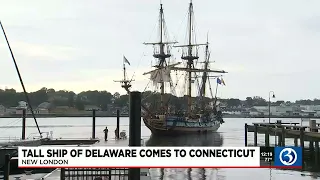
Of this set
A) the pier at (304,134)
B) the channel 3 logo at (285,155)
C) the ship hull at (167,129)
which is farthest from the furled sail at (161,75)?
the channel 3 logo at (285,155)

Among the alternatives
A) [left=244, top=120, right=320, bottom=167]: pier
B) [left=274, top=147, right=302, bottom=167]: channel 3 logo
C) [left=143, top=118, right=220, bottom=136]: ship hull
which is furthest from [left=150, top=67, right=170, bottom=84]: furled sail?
[left=274, top=147, right=302, bottom=167]: channel 3 logo

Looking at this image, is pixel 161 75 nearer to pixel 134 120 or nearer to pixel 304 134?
pixel 304 134

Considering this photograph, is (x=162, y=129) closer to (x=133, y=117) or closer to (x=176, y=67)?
(x=176, y=67)

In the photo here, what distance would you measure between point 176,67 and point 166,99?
25.6ft

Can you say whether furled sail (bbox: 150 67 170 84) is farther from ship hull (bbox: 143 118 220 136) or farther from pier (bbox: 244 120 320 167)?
pier (bbox: 244 120 320 167)

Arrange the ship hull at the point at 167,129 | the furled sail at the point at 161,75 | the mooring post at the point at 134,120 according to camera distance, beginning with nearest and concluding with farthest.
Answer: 1. the mooring post at the point at 134,120
2. the ship hull at the point at 167,129
3. the furled sail at the point at 161,75

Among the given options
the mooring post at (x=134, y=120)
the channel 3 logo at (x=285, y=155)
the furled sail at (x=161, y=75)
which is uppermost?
the furled sail at (x=161, y=75)

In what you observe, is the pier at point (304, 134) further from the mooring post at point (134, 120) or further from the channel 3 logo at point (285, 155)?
the mooring post at point (134, 120)

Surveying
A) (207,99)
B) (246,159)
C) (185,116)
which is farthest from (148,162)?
(207,99)

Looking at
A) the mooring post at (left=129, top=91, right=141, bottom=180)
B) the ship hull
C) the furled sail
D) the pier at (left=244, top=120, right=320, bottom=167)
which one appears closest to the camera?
the mooring post at (left=129, top=91, right=141, bottom=180)

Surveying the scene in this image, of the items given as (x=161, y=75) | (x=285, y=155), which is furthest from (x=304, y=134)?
(x=161, y=75)

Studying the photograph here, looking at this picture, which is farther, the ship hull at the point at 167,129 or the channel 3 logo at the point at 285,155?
the ship hull at the point at 167,129

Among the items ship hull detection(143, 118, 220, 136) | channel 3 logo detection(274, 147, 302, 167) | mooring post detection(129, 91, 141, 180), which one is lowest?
ship hull detection(143, 118, 220, 136)

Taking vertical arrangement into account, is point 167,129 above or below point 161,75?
below
